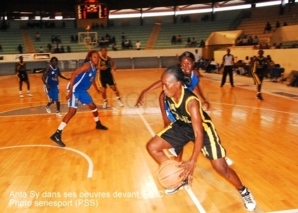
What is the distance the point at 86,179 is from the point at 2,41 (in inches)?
1143

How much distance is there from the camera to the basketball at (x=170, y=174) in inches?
125

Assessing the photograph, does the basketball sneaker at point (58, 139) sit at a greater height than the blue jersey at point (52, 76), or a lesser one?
lesser

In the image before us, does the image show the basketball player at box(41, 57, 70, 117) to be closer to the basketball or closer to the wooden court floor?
the wooden court floor

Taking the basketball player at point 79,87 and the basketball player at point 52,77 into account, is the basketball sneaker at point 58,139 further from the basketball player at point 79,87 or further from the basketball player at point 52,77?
the basketball player at point 52,77

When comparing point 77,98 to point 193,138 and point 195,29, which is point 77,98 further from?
point 195,29

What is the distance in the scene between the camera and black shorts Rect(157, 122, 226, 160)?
333cm

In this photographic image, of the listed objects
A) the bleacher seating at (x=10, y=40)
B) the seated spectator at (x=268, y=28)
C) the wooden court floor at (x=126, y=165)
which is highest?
the seated spectator at (x=268, y=28)

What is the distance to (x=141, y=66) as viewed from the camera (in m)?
30.0

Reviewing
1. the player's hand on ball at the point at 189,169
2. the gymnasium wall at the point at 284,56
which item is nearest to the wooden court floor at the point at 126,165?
the player's hand on ball at the point at 189,169

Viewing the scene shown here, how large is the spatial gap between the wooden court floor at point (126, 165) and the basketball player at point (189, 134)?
0.50 metres

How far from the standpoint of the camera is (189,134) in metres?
3.62

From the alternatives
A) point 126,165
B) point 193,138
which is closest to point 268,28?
point 126,165

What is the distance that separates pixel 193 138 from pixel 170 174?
608 millimetres

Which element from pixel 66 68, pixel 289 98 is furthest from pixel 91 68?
pixel 66 68
